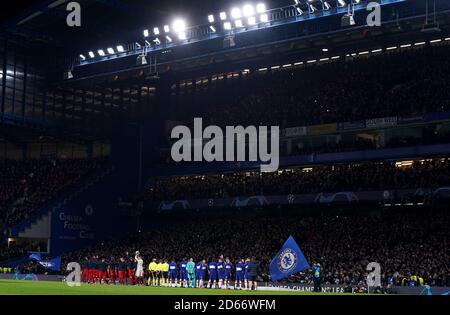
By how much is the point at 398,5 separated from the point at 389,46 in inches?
751

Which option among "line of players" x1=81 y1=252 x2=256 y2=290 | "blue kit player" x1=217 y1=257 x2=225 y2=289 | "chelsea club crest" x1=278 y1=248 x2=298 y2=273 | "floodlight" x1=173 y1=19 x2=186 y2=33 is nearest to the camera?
"chelsea club crest" x1=278 y1=248 x2=298 y2=273

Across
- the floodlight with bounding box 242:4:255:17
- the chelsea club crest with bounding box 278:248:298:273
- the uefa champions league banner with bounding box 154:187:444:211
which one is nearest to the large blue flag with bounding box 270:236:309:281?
the chelsea club crest with bounding box 278:248:298:273

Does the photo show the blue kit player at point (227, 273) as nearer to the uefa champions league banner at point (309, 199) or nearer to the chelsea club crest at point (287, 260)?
the chelsea club crest at point (287, 260)

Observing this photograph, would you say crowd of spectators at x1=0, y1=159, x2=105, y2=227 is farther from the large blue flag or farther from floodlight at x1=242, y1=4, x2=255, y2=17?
the large blue flag

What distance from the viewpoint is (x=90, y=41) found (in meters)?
64.7

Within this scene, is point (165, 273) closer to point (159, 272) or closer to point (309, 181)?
point (159, 272)

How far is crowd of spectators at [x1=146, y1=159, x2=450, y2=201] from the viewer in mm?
50844

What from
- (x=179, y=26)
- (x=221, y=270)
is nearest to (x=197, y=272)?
(x=221, y=270)

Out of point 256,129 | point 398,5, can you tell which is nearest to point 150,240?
point 256,129

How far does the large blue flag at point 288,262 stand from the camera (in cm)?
4025

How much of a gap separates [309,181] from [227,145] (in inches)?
312

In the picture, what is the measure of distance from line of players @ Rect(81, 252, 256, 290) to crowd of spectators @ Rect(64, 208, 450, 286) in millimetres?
1635
